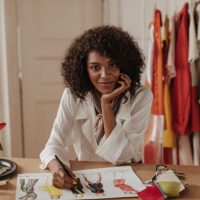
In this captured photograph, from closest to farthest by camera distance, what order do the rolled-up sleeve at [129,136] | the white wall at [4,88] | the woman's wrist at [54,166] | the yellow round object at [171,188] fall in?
1. the yellow round object at [171,188]
2. the woman's wrist at [54,166]
3. the rolled-up sleeve at [129,136]
4. the white wall at [4,88]

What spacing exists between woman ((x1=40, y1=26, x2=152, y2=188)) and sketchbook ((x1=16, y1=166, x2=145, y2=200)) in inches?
5.3

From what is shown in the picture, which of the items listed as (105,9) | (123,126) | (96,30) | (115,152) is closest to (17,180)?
(115,152)

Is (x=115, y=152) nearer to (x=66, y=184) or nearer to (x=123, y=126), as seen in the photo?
(x=123, y=126)

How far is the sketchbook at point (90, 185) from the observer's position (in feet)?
3.44

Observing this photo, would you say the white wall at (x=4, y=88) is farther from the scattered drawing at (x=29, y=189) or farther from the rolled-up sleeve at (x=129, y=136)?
the scattered drawing at (x=29, y=189)

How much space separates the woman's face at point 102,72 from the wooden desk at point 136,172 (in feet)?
1.14

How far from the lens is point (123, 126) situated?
4.82ft

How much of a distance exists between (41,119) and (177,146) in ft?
4.21

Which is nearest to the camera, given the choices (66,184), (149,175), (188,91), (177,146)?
(66,184)

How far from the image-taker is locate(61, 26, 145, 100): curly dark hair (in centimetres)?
148

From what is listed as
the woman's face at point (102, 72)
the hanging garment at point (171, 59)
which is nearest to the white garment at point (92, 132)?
the woman's face at point (102, 72)

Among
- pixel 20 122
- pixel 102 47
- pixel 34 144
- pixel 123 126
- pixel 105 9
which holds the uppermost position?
pixel 105 9

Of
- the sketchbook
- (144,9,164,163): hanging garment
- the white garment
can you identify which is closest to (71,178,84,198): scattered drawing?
the sketchbook

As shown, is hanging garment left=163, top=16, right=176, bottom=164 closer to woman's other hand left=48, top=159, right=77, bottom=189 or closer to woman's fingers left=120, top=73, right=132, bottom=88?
woman's fingers left=120, top=73, right=132, bottom=88
